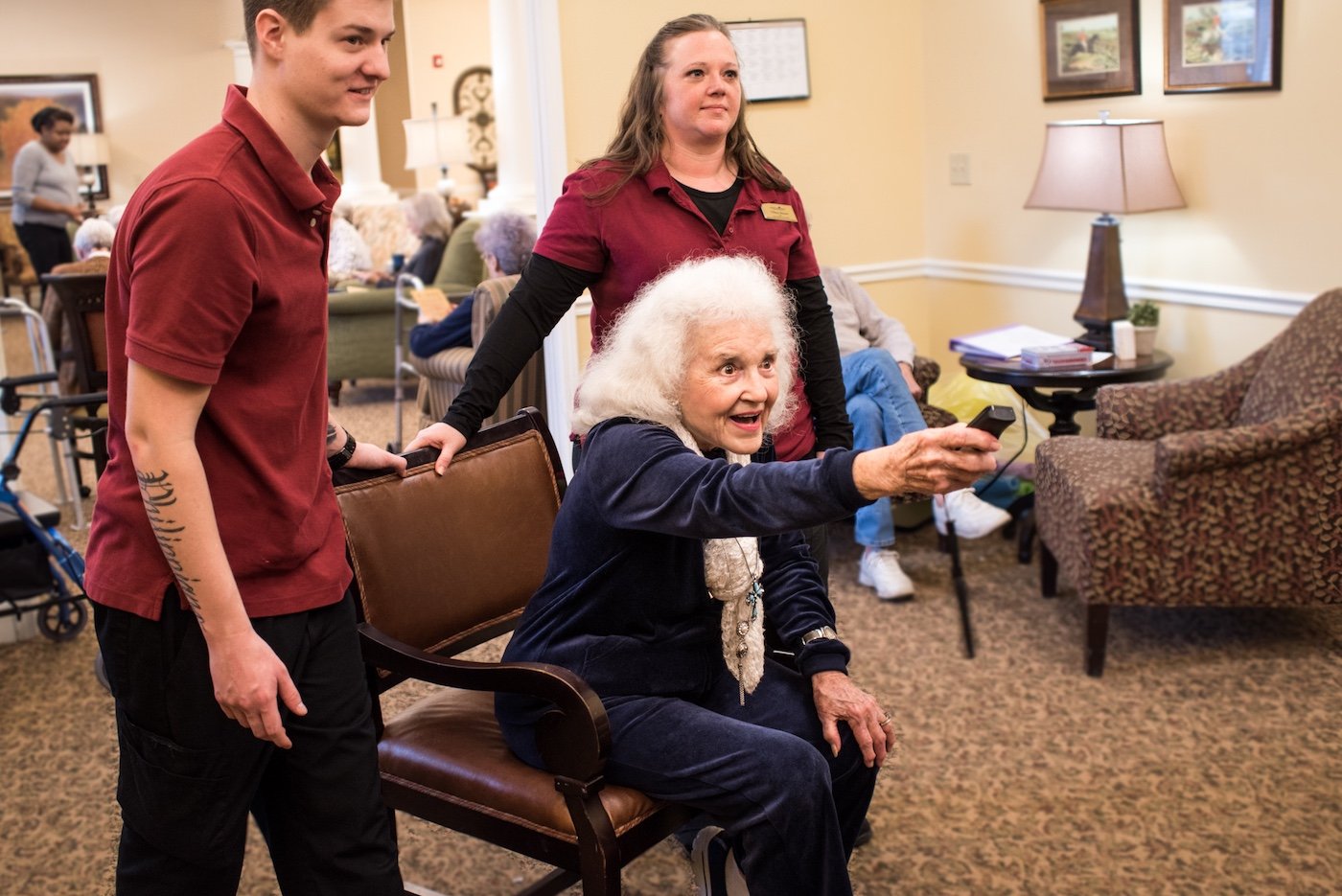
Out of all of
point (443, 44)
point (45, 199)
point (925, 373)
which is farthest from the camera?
point (443, 44)

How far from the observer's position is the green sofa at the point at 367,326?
7.05m

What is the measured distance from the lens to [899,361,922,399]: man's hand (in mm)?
4195

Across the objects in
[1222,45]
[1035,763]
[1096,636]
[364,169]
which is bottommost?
[1035,763]

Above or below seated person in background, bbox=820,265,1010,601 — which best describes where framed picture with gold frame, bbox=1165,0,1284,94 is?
above

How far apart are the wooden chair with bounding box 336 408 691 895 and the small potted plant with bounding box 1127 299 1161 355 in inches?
96.7

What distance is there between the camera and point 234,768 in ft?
4.65

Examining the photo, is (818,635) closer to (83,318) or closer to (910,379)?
(910,379)

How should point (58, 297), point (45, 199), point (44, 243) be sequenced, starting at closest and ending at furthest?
point (58, 297) → point (45, 199) → point (44, 243)

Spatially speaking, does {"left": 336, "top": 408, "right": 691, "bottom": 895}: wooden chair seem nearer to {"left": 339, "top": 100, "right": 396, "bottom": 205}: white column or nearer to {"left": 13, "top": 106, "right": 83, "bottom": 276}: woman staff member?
{"left": 13, "top": 106, "right": 83, "bottom": 276}: woman staff member

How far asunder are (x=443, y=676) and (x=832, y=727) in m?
0.57

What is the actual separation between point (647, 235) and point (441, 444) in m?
0.55

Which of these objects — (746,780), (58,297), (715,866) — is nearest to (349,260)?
(58,297)

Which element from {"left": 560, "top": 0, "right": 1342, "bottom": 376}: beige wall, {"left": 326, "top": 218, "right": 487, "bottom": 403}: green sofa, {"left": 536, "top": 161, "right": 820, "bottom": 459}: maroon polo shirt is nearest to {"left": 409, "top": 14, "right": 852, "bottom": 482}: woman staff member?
{"left": 536, "top": 161, "right": 820, "bottom": 459}: maroon polo shirt

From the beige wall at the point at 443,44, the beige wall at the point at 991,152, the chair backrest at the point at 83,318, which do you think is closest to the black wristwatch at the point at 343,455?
the beige wall at the point at 991,152
